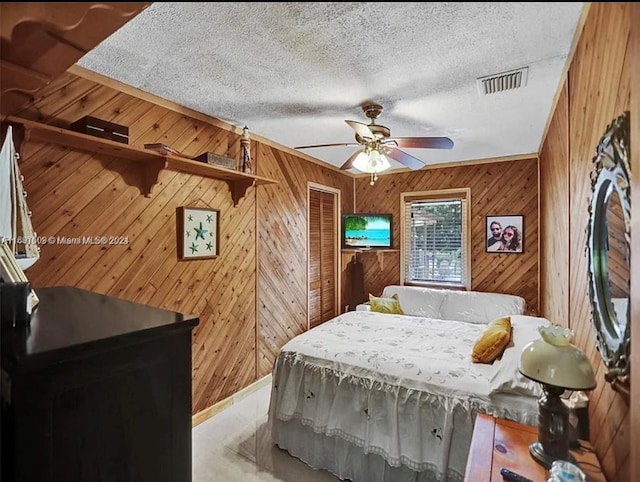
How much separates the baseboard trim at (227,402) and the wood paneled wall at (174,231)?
5 centimetres

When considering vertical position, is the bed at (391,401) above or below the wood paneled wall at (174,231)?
below

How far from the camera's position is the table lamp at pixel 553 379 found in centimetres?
103

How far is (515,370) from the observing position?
1.78 m

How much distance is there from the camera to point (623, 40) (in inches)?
23.6

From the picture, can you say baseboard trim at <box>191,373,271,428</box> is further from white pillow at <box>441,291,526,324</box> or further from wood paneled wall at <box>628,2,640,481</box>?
wood paneled wall at <box>628,2,640,481</box>

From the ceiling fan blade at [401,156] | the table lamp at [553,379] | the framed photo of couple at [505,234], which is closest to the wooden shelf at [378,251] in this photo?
the framed photo of couple at [505,234]

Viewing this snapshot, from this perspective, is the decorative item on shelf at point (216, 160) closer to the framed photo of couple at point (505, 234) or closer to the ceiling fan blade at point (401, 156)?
the ceiling fan blade at point (401, 156)

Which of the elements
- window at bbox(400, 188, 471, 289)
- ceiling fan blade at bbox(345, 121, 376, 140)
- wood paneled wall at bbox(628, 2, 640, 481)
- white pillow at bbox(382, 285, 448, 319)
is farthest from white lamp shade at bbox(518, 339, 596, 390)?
window at bbox(400, 188, 471, 289)

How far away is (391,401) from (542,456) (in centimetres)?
96

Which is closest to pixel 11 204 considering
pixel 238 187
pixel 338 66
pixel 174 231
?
pixel 174 231

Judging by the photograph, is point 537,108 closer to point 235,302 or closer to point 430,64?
point 430,64

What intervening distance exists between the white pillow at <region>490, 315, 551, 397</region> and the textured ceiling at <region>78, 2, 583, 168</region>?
1376mm

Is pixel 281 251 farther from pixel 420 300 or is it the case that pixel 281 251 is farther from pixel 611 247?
pixel 611 247

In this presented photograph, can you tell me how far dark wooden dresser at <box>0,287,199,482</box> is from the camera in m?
0.65
